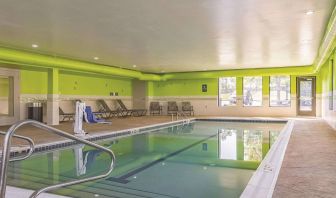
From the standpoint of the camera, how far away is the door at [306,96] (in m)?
13.9

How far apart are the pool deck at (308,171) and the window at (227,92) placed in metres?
9.87

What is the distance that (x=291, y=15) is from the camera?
17.5 feet

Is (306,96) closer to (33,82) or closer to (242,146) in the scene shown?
(242,146)


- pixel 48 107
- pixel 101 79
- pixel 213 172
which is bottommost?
pixel 213 172

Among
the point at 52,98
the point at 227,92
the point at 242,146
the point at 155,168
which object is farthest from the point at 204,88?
the point at 155,168

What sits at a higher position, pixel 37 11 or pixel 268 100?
pixel 37 11

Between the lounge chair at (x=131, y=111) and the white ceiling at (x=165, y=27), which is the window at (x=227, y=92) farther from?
the white ceiling at (x=165, y=27)

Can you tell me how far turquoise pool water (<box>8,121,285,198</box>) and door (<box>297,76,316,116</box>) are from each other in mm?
7480

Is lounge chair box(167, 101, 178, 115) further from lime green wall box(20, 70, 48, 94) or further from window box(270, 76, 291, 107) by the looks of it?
lime green wall box(20, 70, 48, 94)

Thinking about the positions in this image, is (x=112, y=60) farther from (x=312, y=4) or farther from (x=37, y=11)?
(x=312, y=4)

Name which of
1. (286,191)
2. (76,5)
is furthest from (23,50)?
(286,191)

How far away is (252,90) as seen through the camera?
50.1 ft

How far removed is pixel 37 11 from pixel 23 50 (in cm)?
412

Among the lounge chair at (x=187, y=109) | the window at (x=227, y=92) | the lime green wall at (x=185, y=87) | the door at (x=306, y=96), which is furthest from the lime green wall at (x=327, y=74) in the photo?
the lounge chair at (x=187, y=109)
